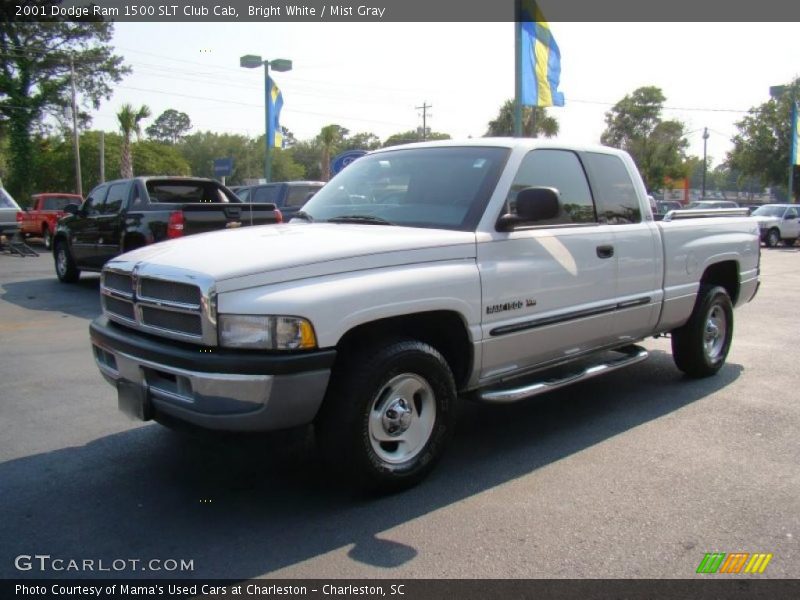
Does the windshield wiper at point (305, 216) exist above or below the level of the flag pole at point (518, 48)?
below

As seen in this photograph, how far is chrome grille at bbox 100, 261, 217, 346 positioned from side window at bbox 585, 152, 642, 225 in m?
3.06

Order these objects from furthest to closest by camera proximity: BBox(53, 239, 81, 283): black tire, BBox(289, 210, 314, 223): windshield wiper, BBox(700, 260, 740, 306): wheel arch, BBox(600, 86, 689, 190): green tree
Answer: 1. BBox(600, 86, 689, 190): green tree
2. BBox(53, 239, 81, 283): black tire
3. BBox(700, 260, 740, 306): wheel arch
4. BBox(289, 210, 314, 223): windshield wiper

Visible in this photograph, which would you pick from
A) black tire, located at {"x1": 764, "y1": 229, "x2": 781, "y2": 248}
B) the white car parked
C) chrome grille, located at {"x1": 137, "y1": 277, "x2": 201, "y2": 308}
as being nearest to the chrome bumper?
chrome grille, located at {"x1": 137, "y1": 277, "x2": 201, "y2": 308}

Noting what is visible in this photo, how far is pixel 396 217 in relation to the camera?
4492 millimetres

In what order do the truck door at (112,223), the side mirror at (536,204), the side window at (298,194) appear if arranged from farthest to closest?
the side window at (298,194), the truck door at (112,223), the side mirror at (536,204)

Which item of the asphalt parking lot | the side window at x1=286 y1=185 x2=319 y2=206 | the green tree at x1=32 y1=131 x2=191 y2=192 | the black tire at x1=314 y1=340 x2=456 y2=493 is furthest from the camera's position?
the green tree at x1=32 y1=131 x2=191 y2=192

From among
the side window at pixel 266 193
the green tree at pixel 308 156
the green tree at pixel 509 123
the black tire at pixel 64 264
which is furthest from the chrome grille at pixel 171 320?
the green tree at pixel 308 156

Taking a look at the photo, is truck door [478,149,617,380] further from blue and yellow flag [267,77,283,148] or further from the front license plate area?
blue and yellow flag [267,77,283,148]

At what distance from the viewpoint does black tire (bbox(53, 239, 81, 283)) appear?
13000mm

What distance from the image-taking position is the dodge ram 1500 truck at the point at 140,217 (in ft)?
32.0

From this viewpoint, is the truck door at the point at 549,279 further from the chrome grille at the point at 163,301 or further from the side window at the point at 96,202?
the side window at the point at 96,202

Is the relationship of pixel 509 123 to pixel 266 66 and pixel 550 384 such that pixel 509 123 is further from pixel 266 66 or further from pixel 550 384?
pixel 550 384

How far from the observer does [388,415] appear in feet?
12.5

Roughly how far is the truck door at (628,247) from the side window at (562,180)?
0.13 meters
